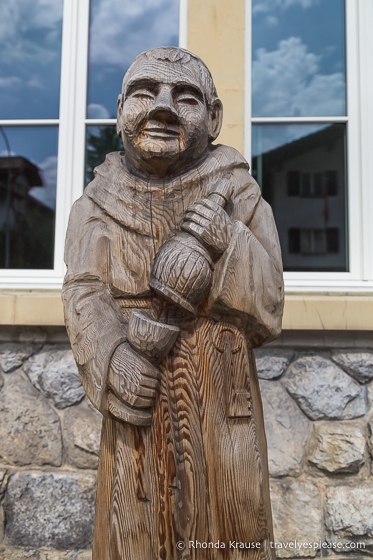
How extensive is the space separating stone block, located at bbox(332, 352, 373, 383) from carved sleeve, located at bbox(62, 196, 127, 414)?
1539mm

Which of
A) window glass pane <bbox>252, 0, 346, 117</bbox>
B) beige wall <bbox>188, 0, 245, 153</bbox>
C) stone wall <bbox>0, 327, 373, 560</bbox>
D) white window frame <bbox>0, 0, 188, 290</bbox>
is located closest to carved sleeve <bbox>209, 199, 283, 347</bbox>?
stone wall <bbox>0, 327, 373, 560</bbox>

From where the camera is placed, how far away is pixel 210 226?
4.34ft

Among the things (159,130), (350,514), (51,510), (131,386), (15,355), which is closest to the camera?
(131,386)

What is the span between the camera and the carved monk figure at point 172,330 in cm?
131

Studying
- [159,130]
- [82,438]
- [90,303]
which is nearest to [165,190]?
[159,130]

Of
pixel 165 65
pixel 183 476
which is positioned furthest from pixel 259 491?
pixel 165 65

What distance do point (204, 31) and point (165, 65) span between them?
145cm

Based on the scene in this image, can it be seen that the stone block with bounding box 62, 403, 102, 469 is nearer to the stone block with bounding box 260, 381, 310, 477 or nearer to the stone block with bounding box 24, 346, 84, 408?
the stone block with bounding box 24, 346, 84, 408

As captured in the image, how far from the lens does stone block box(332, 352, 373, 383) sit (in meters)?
2.53

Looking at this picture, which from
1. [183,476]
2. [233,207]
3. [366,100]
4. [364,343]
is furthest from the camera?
[366,100]

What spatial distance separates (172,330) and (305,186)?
6.01ft

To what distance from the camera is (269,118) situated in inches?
111

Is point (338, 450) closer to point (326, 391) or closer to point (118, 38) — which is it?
point (326, 391)

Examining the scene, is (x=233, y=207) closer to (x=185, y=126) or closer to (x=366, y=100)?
(x=185, y=126)
